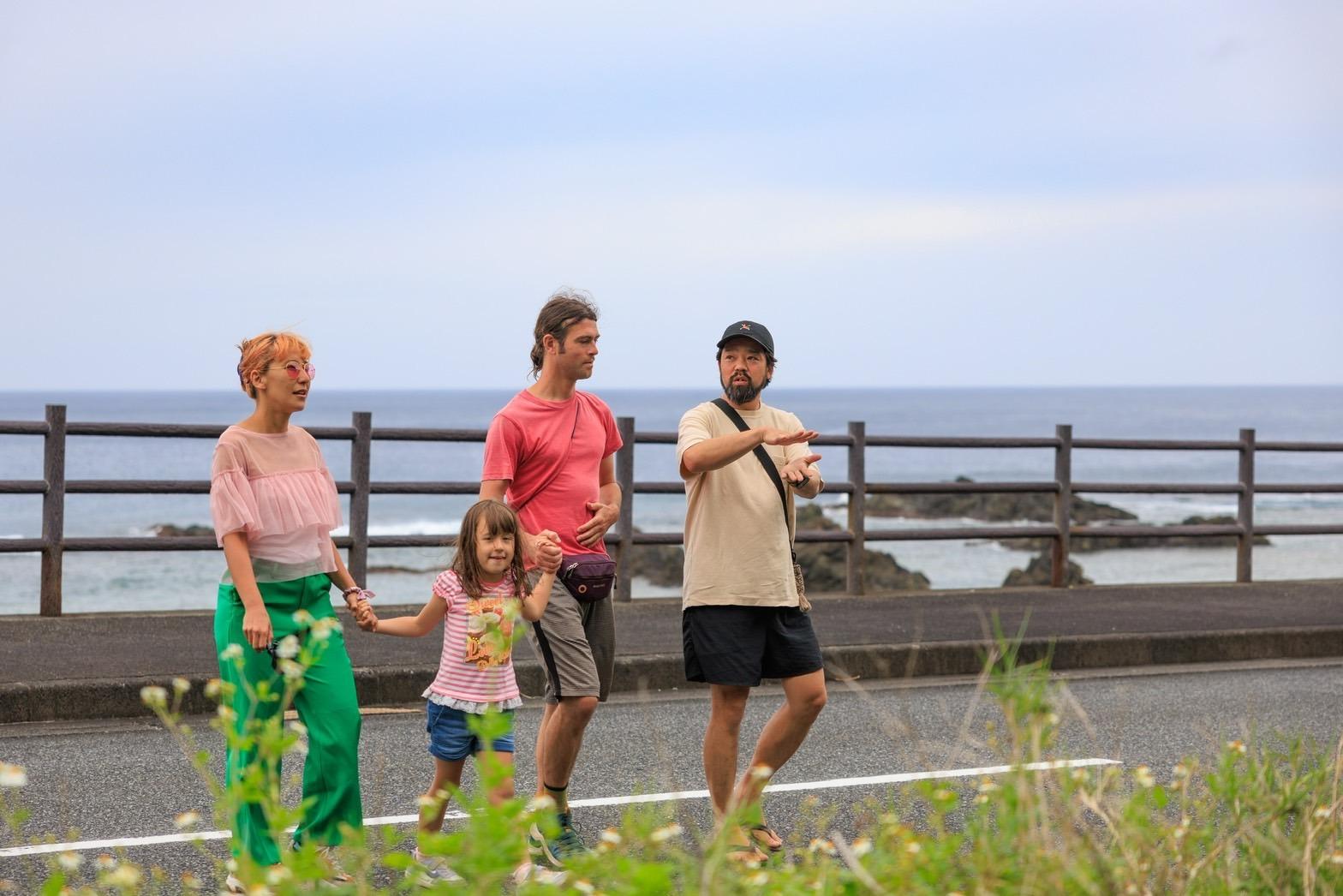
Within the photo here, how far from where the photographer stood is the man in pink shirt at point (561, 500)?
5109 millimetres

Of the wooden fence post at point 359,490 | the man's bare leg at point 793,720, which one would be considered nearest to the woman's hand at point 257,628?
the man's bare leg at point 793,720

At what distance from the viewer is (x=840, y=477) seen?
242 ft

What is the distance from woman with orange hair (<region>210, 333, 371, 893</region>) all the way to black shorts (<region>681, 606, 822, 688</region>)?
3.57ft

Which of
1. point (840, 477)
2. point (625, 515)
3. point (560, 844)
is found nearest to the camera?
point (560, 844)

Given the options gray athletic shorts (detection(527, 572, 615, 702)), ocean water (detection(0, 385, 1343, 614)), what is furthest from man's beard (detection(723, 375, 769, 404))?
ocean water (detection(0, 385, 1343, 614))

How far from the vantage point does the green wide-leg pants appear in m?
4.59

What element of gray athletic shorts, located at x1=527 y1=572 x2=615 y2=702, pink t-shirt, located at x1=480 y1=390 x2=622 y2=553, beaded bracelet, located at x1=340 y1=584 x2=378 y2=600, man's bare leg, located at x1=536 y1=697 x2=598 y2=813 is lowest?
man's bare leg, located at x1=536 y1=697 x2=598 y2=813

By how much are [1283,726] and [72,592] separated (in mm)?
28155

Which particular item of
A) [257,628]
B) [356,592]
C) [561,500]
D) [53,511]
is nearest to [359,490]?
[53,511]

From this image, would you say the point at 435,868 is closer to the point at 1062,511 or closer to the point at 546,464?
the point at 546,464

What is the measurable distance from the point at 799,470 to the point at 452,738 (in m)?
1.33

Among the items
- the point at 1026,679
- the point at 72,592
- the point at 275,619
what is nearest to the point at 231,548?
the point at 275,619

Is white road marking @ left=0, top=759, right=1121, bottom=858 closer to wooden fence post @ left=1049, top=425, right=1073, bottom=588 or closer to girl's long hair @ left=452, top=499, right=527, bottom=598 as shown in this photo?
girl's long hair @ left=452, top=499, right=527, bottom=598

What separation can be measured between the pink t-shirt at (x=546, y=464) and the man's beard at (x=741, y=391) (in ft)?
1.57
